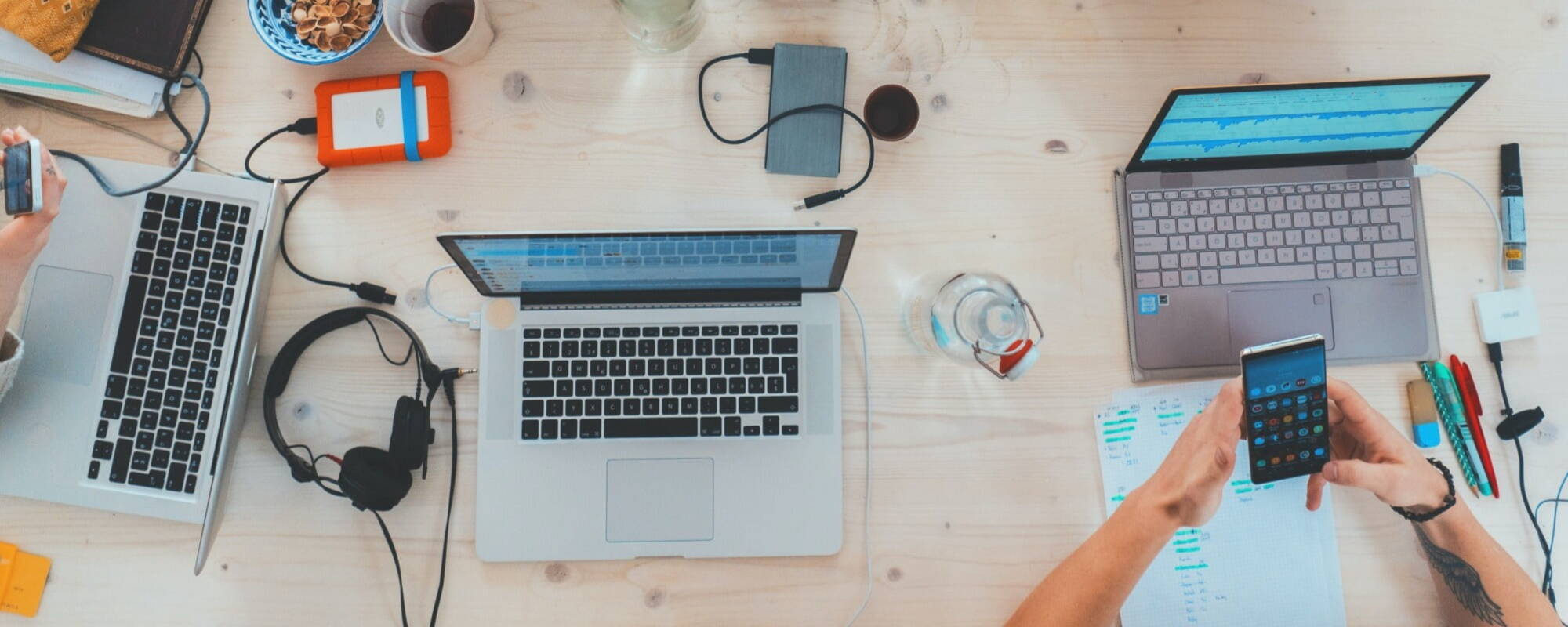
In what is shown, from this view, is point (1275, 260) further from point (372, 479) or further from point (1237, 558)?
point (372, 479)

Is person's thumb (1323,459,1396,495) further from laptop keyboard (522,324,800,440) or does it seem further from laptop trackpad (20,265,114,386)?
laptop trackpad (20,265,114,386)

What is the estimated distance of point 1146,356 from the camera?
990mm

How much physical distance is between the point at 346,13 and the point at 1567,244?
150cm

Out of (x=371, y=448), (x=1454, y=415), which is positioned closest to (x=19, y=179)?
(x=371, y=448)

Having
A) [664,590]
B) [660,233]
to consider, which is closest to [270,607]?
[664,590]

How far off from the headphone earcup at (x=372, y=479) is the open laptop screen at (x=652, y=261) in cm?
22

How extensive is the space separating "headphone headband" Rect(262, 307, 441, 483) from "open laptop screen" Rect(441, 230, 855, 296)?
118 mm

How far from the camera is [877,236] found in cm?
101

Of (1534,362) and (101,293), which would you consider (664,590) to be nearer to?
(101,293)

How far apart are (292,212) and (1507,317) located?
147 centimetres

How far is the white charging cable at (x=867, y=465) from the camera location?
38.2 inches

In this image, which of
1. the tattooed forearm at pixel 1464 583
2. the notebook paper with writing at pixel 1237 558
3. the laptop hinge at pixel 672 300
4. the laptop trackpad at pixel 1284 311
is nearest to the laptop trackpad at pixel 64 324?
the laptop hinge at pixel 672 300

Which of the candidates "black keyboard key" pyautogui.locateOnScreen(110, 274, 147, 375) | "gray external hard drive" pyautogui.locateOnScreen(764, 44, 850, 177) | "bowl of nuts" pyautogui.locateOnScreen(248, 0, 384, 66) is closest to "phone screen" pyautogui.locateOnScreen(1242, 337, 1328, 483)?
"gray external hard drive" pyautogui.locateOnScreen(764, 44, 850, 177)

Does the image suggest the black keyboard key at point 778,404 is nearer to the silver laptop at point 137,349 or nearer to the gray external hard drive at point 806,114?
the gray external hard drive at point 806,114
